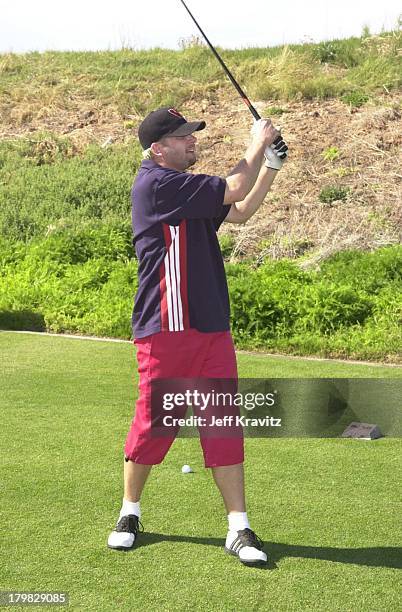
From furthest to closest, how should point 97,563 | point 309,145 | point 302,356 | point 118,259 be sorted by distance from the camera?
point 309,145, point 118,259, point 302,356, point 97,563

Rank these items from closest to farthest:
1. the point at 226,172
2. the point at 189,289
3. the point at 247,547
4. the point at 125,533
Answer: the point at 247,547
the point at 189,289
the point at 125,533
the point at 226,172

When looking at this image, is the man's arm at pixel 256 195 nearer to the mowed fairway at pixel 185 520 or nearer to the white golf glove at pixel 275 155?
the white golf glove at pixel 275 155

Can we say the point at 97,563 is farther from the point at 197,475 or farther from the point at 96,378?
the point at 96,378

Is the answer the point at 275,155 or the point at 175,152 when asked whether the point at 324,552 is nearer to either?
the point at 275,155

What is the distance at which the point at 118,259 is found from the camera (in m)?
13.6

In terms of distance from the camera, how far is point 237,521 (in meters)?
4.82

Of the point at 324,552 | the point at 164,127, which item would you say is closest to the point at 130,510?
the point at 324,552

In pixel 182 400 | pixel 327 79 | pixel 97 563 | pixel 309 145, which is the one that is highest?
pixel 327 79

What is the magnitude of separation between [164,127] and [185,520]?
6.31 ft

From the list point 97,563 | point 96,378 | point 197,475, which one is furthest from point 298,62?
point 97,563

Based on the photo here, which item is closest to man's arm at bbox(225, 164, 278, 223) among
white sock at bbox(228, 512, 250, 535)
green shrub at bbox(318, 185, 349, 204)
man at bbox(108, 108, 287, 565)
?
man at bbox(108, 108, 287, 565)

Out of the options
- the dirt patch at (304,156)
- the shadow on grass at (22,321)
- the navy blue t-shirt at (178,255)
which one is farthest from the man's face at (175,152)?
the dirt patch at (304,156)

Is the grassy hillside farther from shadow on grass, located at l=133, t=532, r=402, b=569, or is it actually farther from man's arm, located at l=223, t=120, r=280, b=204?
man's arm, located at l=223, t=120, r=280, b=204

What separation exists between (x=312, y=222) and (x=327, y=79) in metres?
5.50
